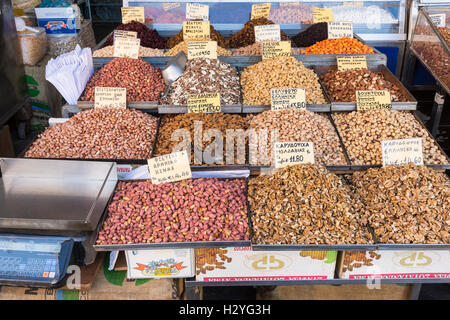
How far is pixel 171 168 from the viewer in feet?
7.18

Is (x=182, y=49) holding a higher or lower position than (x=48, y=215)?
higher

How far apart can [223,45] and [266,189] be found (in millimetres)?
2116

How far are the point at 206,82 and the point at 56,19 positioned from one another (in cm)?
273

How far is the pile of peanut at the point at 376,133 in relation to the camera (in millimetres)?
2516

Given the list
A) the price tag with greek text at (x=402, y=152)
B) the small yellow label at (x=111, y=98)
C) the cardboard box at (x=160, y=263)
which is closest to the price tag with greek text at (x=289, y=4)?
the small yellow label at (x=111, y=98)

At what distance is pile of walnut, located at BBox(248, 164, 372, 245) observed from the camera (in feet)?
6.18

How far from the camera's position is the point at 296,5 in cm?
438

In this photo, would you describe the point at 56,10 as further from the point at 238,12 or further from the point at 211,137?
the point at 211,137

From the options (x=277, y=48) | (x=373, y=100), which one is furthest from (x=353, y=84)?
(x=277, y=48)

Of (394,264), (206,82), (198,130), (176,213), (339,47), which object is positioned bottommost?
(394,264)

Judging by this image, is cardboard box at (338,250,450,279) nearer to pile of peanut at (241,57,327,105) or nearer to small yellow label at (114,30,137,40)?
pile of peanut at (241,57,327,105)

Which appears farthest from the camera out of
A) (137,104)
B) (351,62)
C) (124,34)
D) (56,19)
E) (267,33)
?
(56,19)

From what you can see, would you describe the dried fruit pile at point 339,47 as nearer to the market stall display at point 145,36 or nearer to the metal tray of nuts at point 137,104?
the market stall display at point 145,36

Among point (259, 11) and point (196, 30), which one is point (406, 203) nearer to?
point (196, 30)
